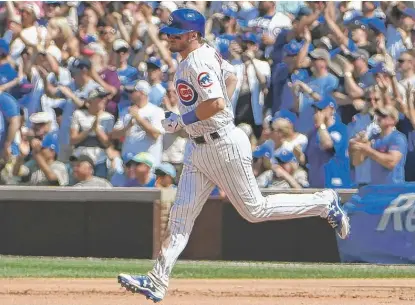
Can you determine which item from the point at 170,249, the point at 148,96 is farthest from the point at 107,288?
the point at 148,96

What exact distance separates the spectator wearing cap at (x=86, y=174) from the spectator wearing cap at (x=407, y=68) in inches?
141

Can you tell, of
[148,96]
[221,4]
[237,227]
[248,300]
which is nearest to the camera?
[248,300]

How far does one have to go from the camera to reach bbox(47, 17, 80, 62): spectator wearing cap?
15.0 metres

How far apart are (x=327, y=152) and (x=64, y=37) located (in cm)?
476

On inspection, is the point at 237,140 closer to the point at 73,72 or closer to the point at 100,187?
the point at 100,187

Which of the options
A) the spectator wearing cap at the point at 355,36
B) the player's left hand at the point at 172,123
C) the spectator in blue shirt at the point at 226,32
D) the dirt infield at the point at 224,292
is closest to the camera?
the player's left hand at the point at 172,123

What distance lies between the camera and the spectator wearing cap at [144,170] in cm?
1216

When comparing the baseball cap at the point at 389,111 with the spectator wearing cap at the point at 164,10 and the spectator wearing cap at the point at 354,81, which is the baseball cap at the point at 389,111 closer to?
the spectator wearing cap at the point at 354,81

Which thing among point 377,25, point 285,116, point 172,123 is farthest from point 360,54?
point 172,123

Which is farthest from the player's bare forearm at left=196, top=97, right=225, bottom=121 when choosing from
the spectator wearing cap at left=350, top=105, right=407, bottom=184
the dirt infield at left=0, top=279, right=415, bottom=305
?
the spectator wearing cap at left=350, top=105, right=407, bottom=184

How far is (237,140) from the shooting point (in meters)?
7.07

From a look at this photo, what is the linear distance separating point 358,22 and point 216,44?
1805 millimetres

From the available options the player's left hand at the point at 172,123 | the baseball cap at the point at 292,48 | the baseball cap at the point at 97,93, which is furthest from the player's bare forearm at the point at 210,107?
the baseball cap at the point at 292,48

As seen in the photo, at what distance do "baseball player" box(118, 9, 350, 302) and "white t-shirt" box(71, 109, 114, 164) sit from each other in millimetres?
5828
